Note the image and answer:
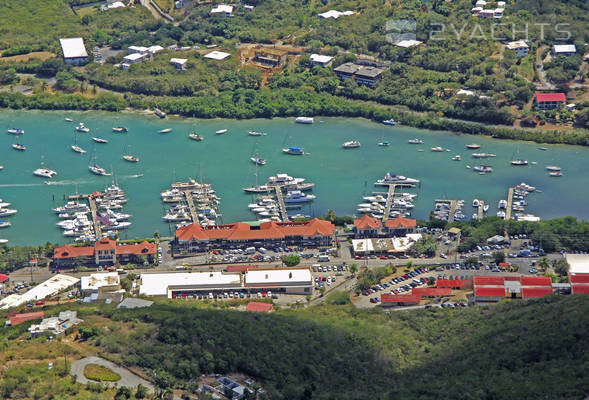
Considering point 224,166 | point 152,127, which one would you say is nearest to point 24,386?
point 224,166

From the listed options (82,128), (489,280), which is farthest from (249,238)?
(82,128)

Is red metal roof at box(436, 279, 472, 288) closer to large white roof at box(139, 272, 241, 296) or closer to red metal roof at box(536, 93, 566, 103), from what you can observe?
large white roof at box(139, 272, 241, 296)

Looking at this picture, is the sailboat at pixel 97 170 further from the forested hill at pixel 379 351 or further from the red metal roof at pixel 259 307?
the forested hill at pixel 379 351

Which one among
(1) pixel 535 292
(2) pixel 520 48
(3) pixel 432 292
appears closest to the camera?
(1) pixel 535 292

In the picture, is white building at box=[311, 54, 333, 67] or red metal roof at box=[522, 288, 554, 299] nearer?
red metal roof at box=[522, 288, 554, 299]

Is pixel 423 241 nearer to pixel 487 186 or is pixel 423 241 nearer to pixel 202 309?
pixel 487 186

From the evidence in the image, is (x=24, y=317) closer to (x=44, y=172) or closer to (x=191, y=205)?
(x=191, y=205)

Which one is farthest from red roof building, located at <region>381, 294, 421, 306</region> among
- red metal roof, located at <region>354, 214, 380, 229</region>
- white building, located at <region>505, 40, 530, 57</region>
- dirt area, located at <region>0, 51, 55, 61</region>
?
dirt area, located at <region>0, 51, 55, 61</region>
